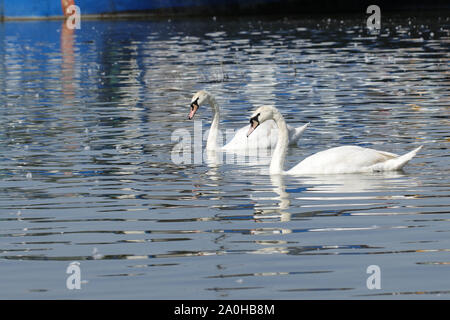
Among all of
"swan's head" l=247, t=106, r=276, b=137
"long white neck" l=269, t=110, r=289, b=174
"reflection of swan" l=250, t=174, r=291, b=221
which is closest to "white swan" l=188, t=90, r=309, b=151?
"swan's head" l=247, t=106, r=276, b=137

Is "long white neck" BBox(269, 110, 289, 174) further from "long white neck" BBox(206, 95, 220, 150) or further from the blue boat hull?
the blue boat hull

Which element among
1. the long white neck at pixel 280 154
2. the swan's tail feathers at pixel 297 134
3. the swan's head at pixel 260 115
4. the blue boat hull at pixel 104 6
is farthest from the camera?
the blue boat hull at pixel 104 6

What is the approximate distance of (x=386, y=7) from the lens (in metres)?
91.8

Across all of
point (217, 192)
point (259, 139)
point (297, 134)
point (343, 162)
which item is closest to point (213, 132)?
point (259, 139)

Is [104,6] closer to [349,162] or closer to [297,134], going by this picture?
[297,134]

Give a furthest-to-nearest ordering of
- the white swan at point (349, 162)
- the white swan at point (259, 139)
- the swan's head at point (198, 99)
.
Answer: the swan's head at point (198, 99) < the white swan at point (259, 139) < the white swan at point (349, 162)

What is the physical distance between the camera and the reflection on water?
41.2ft

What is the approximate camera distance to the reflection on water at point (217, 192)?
12.6 meters

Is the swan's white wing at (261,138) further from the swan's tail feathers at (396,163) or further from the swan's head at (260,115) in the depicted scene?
the swan's tail feathers at (396,163)

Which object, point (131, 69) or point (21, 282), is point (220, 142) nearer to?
point (21, 282)

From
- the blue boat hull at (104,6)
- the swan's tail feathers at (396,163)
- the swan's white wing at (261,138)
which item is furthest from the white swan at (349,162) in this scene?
the blue boat hull at (104,6)

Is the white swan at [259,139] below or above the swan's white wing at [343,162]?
above

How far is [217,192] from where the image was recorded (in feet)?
59.7

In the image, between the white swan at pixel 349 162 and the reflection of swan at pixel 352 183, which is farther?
the white swan at pixel 349 162
